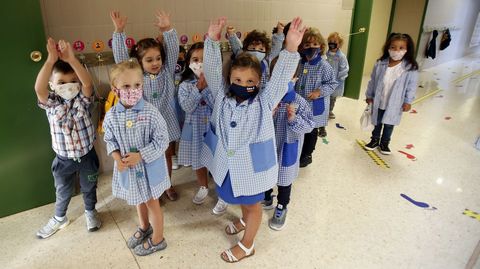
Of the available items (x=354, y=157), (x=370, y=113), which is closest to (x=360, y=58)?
(x=370, y=113)

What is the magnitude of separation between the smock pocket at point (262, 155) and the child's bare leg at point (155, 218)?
1.95 feet

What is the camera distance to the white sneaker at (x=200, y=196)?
2.30 meters

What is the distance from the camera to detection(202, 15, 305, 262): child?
1.48 meters

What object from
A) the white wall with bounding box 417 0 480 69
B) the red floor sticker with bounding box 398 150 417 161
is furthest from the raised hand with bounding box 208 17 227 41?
the white wall with bounding box 417 0 480 69

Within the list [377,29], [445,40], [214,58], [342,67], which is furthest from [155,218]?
[445,40]

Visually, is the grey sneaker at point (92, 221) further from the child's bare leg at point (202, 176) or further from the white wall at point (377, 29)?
the white wall at point (377, 29)

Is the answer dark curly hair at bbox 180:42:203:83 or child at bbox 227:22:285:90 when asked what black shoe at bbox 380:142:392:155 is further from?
dark curly hair at bbox 180:42:203:83

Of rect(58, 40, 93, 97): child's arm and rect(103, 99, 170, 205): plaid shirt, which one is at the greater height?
rect(58, 40, 93, 97): child's arm

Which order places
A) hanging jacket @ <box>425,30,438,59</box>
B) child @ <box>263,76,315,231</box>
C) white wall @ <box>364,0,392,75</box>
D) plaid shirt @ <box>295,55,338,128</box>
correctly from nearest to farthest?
child @ <box>263,76,315,231</box>
plaid shirt @ <box>295,55,338,128</box>
white wall @ <box>364,0,392,75</box>
hanging jacket @ <box>425,30,438,59</box>

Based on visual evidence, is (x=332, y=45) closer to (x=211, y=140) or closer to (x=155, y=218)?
(x=211, y=140)

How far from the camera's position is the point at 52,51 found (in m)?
1.55

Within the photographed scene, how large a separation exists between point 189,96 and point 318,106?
1.10 m

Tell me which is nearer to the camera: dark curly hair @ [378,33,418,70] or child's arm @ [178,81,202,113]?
child's arm @ [178,81,202,113]

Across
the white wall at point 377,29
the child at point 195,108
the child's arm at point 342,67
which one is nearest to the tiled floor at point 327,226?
the child at point 195,108
